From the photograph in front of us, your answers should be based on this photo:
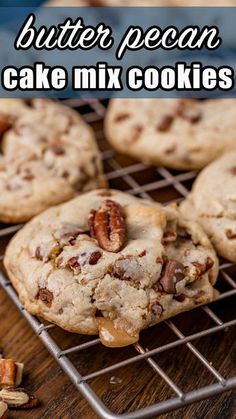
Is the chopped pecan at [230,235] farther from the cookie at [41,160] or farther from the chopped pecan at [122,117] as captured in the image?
the chopped pecan at [122,117]

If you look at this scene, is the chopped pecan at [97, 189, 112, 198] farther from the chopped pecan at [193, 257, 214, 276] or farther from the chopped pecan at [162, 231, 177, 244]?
the chopped pecan at [193, 257, 214, 276]

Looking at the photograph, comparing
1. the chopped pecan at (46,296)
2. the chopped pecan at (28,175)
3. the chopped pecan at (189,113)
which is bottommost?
the chopped pecan at (46,296)

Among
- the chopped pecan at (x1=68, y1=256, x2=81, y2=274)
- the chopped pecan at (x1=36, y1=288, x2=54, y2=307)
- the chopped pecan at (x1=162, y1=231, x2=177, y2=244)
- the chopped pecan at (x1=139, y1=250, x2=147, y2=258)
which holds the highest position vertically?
the chopped pecan at (x1=68, y1=256, x2=81, y2=274)

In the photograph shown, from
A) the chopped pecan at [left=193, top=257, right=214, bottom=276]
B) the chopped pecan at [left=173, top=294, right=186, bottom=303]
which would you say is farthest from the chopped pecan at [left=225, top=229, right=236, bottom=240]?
the chopped pecan at [left=173, top=294, right=186, bottom=303]

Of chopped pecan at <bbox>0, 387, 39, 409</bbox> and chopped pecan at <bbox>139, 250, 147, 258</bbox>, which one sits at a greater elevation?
chopped pecan at <bbox>139, 250, 147, 258</bbox>

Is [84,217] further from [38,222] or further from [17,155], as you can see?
[17,155]

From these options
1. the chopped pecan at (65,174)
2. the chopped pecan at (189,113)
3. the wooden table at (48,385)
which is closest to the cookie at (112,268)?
the wooden table at (48,385)

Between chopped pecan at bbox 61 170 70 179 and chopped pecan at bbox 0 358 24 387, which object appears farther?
chopped pecan at bbox 61 170 70 179

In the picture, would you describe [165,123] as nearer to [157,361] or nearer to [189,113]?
[189,113]
